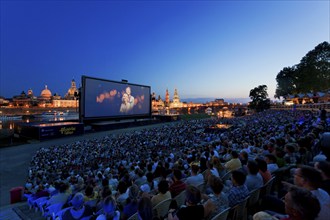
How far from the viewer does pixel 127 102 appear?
139 feet

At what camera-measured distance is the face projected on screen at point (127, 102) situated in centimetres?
4103

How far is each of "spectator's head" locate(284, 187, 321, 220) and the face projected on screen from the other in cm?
3973

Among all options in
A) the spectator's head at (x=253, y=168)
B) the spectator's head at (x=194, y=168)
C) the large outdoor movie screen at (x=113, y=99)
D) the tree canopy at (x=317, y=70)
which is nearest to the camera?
the spectator's head at (x=253, y=168)

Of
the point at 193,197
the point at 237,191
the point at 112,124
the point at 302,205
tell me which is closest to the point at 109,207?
the point at 193,197

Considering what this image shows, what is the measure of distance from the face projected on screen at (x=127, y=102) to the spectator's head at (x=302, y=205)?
130 feet

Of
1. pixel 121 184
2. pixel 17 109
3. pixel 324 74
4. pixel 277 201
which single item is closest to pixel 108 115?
pixel 121 184

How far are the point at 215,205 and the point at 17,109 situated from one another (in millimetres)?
176711

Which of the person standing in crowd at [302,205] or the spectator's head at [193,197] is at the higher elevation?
the person standing in crowd at [302,205]

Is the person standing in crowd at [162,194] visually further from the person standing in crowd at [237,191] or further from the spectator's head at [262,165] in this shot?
the spectator's head at [262,165]

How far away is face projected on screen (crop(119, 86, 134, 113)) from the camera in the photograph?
135 ft

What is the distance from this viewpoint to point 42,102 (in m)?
174

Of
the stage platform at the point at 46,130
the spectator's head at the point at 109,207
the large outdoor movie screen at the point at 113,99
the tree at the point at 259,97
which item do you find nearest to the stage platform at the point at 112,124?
the large outdoor movie screen at the point at 113,99

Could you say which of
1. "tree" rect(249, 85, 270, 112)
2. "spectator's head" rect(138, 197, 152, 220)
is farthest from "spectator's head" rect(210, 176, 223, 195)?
"tree" rect(249, 85, 270, 112)

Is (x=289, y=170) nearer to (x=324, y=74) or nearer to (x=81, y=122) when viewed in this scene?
(x=81, y=122)
